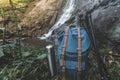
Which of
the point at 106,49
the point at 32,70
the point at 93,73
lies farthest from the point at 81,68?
the point at 106,49

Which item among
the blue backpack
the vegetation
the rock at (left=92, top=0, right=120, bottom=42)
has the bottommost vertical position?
the vegetation

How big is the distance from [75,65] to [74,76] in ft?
0.45

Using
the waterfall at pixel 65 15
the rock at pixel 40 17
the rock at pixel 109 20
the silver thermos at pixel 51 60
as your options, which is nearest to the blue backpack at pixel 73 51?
the silver thermos at pixel 51 60

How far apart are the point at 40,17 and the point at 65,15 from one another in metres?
0.86

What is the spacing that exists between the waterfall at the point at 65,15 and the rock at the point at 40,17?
293mm

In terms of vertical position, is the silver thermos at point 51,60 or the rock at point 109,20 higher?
the rock at point 109,20

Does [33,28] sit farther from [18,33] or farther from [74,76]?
[74,76]

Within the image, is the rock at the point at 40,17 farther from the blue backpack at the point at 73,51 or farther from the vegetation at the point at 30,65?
the blue backpack at the point at 73,51

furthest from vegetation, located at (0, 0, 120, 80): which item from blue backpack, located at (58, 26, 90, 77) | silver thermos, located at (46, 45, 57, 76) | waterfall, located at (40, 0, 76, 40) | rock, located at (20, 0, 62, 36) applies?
rock, located at (20, 0, 62, 36)

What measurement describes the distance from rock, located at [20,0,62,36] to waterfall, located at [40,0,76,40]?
29 cm

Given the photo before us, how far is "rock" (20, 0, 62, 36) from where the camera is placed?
24.0 feet

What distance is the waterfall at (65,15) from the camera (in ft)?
22.0

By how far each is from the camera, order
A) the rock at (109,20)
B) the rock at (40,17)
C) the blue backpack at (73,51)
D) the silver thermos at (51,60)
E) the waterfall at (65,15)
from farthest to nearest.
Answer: the rock at (40,17) → the waterfall at (65,15) → the rock at (109,20) → the silver thermos at (51,60) → the blue backpack at (73,51)

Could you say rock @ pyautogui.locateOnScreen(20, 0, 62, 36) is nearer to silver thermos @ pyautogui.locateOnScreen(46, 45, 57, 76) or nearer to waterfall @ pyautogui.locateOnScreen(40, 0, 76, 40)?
waterfall @ pyautogui.locateOnScreen(40, 0, 76, 40)
